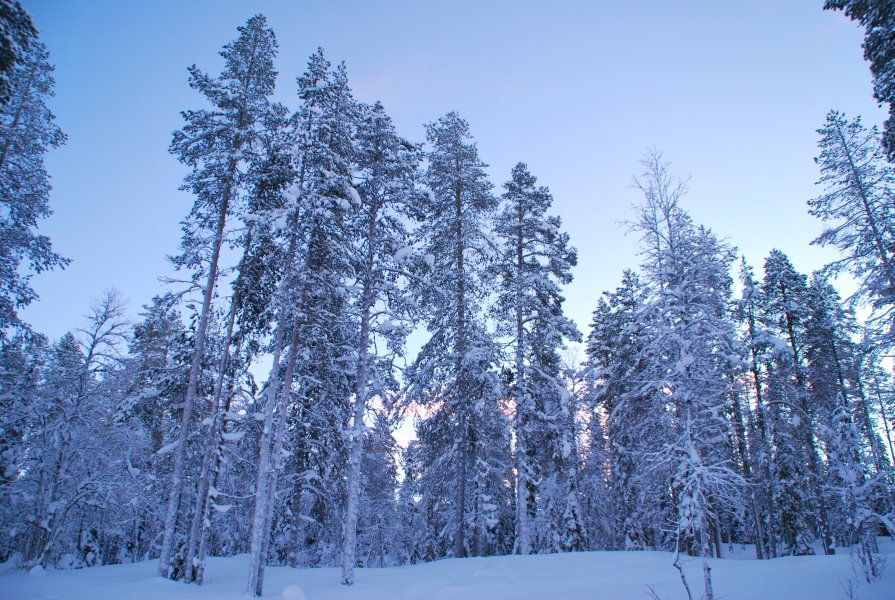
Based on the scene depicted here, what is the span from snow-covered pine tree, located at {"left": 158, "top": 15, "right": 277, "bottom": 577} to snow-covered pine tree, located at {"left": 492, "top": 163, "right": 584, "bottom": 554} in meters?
11.3

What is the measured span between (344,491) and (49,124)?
17.0 meters

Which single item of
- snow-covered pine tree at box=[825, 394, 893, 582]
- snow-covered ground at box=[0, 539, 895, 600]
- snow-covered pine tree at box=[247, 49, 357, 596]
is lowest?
snow-covered ground at box=[0, 539, 895, 600]

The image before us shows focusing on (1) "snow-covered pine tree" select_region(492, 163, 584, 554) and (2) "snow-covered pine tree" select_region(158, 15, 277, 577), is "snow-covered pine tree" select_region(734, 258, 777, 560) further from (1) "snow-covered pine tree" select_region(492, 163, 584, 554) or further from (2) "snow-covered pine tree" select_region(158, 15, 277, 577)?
(2) "snow-covered pine tree" select_region(158, 15, 277, 577)

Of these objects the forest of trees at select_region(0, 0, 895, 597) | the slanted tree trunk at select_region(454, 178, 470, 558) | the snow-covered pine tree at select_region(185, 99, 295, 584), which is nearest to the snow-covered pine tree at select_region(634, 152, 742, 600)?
the forest of trees at select_region(0, 0, 895, 597)

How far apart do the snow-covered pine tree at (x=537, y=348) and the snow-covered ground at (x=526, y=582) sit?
3.58 m

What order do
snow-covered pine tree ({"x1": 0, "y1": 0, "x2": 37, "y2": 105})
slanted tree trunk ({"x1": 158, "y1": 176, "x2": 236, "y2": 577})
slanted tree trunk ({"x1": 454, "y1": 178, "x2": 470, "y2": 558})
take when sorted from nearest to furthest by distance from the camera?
snow-covered pine tree ({"x1": 0, "y1": 0, "x2": 37, "y2": 105}), slanted tree trunk ({"x1": 158, "y1": 176, "x2": 236, "y2": 577}), slanted tree trunk ({"x1": 454, "y1": 178, "x2": 470, "y2": 558})

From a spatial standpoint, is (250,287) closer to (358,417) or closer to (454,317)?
(358,417)

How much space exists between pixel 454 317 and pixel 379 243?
492 centimetres

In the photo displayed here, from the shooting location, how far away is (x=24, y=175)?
46.0ft

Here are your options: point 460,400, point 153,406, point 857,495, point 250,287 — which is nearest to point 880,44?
point 857,495

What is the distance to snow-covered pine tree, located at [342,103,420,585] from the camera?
14.8 m

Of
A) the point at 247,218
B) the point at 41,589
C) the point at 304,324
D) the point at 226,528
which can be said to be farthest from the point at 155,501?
the point at 247,218

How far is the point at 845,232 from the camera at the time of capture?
1473 centimetres

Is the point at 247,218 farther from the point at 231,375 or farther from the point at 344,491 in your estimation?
the point at 344,491
